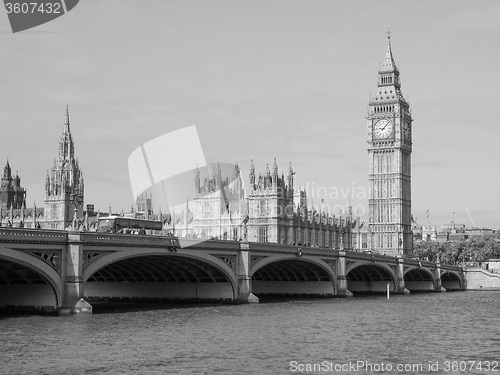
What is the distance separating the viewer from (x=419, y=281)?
144 metres

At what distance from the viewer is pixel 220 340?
175 feet

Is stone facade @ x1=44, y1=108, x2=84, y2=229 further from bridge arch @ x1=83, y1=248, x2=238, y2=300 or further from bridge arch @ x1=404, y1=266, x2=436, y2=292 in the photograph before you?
bridge arch @ x1=83, y1=248, x2=238, y2=300

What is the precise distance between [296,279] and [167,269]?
26.8 meters

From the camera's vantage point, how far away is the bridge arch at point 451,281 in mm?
154000

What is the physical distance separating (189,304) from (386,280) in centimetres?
4853

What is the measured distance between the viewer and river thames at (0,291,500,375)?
4275 centimetres

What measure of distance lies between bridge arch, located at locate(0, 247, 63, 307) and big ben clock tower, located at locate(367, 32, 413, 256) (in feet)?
392

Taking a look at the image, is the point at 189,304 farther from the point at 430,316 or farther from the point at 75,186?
the point at 75,186

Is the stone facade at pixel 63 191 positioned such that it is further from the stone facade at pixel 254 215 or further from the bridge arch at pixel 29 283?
the bridge arch at pixel 29 283

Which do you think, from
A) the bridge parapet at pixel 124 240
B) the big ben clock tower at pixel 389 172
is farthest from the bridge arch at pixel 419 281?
the bridge parapet at pixel 124 240

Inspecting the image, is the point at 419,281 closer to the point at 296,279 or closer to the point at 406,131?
the point at 296,279

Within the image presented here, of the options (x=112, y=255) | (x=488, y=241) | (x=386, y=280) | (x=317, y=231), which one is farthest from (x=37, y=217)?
(x=112, y=255)

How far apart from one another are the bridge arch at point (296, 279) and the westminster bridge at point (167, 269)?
0.12 meters

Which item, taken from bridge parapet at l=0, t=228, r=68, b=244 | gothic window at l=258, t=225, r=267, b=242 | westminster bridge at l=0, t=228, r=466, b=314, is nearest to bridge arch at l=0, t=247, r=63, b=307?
westminster bridge at l=0, t=228, r=466, b=314
